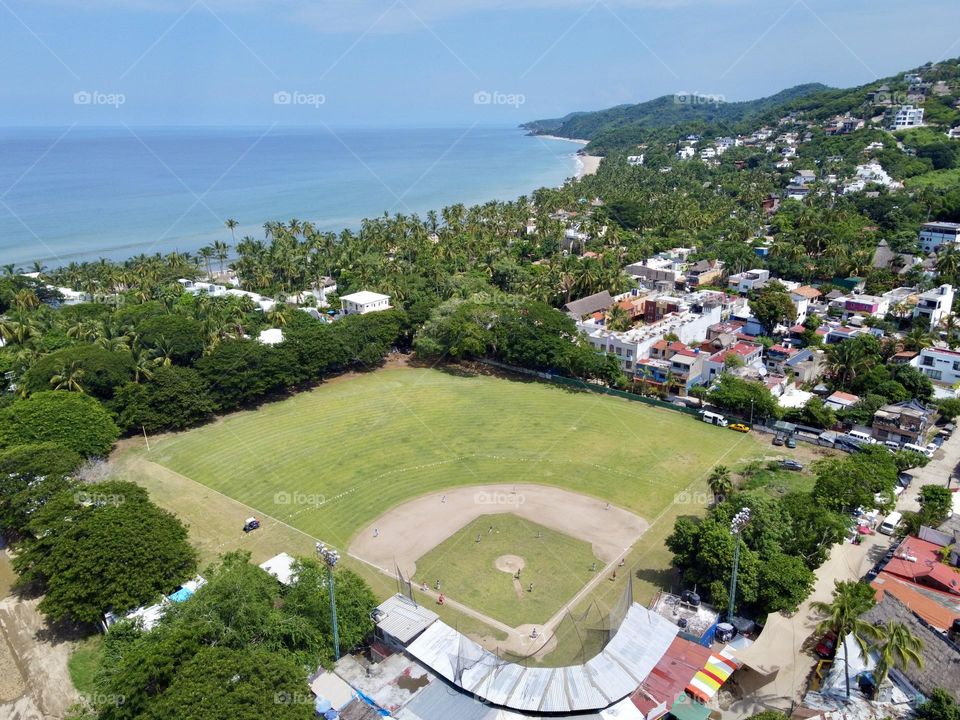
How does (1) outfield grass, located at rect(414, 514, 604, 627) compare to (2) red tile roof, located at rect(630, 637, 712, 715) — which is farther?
(1) outfield grass, located at rect(414, 514, 604, 627)

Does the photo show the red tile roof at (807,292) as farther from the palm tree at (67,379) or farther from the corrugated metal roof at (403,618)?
the palm tree at (67,379)

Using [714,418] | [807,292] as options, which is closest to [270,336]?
[714,418]

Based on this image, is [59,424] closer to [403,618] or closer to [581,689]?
[403,618]

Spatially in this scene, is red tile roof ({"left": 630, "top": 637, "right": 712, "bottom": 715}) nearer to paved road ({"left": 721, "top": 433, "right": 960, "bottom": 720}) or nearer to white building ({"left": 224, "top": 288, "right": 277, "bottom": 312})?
paved road ({"left": 721, "top": 433, "right": 960, "bottom": 720})

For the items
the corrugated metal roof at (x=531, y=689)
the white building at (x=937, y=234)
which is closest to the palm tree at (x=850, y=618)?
the corrugated metal roof at (x=531, y=689)

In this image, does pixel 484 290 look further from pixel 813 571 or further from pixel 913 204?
pixel 913 204

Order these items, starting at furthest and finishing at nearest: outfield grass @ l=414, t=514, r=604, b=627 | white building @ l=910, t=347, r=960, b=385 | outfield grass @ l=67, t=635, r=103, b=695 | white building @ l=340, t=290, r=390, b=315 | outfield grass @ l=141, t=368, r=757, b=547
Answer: white building @ l=340, t=290, r=390, b=315
white building @ l=910, t=347, r=960, b=385
outfield grass @ l=141, t=368, r=757, b=547
outfield grass @ l=414, t=514, r=604, b=627
outfield grass @ l=67, t=635, r=103, b=695

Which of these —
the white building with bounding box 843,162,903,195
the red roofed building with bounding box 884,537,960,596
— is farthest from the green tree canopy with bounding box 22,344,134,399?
the white building with bounding box 843,162,903,195
